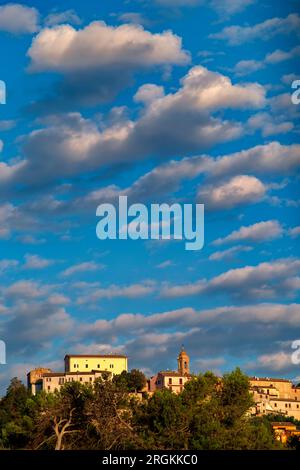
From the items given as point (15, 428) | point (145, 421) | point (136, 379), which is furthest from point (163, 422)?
point (136, 379)

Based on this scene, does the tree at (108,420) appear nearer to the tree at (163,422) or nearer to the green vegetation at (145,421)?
the green vegetation at (145,421)

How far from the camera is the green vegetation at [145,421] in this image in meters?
44.8

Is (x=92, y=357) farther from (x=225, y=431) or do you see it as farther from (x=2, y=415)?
(x=225, y=431)

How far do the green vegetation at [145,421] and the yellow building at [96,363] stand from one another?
102709mm

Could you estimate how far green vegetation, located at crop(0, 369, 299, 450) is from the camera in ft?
147

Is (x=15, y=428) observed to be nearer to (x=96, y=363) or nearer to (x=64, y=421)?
(x=64, y=421)

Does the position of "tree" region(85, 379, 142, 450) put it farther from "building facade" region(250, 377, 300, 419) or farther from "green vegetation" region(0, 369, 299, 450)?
"building facade" region(250, 377, 300, 419)

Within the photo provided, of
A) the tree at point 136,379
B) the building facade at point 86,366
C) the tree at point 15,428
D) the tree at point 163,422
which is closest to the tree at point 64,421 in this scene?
the tree at point 163,422

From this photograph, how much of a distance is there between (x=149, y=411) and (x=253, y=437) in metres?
6.33

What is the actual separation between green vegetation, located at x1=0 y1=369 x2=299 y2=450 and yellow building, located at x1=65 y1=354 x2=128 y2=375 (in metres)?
103

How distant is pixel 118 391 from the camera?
4769 cm

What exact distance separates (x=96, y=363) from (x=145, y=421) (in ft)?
355
